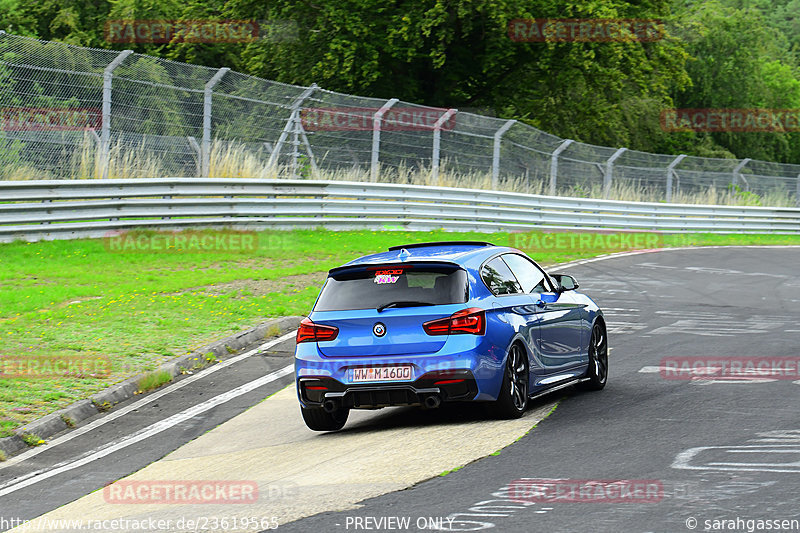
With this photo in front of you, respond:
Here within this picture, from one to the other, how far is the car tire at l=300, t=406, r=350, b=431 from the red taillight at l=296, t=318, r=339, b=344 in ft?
1.85

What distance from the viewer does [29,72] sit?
19125 mm

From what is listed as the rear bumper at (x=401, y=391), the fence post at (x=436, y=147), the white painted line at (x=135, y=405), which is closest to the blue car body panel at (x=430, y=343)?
the rear bumper at (x=401, y=391)

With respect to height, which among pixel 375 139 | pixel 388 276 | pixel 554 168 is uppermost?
pixel 375 139

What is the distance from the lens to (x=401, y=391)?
8445mm

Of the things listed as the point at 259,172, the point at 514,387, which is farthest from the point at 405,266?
the point at 259,172

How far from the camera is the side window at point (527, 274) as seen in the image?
9740 millimetres

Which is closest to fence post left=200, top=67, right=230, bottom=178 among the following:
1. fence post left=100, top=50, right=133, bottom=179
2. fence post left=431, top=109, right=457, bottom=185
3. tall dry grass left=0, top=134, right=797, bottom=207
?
tall dry grass left=0, top=134, right=797, bottom=207

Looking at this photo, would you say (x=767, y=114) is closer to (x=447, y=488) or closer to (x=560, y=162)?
(x=560, y=162)

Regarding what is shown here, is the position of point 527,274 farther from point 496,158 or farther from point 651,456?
point 496,158

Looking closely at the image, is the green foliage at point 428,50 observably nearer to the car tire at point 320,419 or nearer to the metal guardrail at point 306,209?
the metal guardrail at point 306,209

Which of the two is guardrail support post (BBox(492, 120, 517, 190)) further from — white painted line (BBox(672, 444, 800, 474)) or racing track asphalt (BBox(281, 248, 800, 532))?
white painted line (BBox(672, 444, 800, 474))

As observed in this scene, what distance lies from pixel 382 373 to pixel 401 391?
21cm

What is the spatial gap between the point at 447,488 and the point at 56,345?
6508mm

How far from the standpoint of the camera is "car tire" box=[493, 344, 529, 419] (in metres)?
8.59
